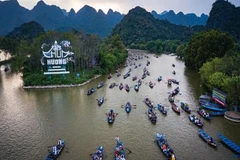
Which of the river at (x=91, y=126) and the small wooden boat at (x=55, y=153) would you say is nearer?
the small wooden boat at (x=55, y=153)

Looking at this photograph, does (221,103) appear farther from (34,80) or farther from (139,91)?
(34,80)

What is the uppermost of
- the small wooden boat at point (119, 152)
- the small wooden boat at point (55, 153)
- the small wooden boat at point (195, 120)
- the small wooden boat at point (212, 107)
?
the small wooden boat at point (212, 107)

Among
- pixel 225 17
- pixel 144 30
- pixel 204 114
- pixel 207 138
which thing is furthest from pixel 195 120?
pixel 144 30

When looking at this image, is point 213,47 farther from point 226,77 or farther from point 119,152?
point 119,152

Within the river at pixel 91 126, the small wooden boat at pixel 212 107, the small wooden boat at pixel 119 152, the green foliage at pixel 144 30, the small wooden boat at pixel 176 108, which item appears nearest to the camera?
the small wooden boat at pixel 119 152

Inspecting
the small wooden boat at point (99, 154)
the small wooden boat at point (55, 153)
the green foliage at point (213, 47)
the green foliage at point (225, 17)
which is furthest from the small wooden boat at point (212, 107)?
the green foliage at point (225, 17)

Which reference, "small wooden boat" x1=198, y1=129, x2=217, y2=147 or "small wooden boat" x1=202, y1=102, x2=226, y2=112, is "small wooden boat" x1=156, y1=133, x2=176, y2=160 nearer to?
"small wooden boat" x1=198, y1=129, x2=217, y2=147

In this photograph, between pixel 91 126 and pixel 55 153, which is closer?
pixel 55 153

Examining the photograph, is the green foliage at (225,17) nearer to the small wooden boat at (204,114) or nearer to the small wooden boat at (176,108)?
the small wooden boat at (176,108)

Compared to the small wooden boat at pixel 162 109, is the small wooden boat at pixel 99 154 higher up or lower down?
lower down
